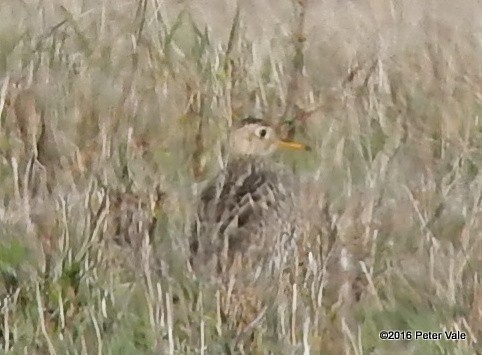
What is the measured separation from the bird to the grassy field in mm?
37

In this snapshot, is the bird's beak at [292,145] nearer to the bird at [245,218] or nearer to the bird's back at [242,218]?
the bird at [245,218]

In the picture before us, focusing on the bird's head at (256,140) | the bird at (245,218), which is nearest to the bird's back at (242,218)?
the bird at (245,218)

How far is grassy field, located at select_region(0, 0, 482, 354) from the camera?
2.30 m

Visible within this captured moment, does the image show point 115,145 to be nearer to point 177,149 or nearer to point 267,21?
point 177,149

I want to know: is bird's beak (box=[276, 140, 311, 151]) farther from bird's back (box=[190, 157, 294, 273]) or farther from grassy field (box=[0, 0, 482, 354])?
bird's back (box=[190, 157, 294, 273])

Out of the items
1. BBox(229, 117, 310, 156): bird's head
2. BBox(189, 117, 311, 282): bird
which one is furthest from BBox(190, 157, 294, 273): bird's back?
BBox(229, 117, 310, 156): bird's head

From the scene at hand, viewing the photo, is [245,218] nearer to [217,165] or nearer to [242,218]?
[242,218]

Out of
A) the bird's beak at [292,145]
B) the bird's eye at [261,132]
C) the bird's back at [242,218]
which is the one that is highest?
the bird's eye at [261,132]

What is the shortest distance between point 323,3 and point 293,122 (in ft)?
2.90

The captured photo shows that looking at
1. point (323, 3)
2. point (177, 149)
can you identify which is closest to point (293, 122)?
point (177, 149)

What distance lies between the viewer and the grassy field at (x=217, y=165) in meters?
2.30

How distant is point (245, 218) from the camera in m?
2.54

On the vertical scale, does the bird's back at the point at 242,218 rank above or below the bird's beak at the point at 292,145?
below

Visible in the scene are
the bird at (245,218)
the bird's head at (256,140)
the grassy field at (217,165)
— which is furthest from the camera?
the bird's head at (256,140)
